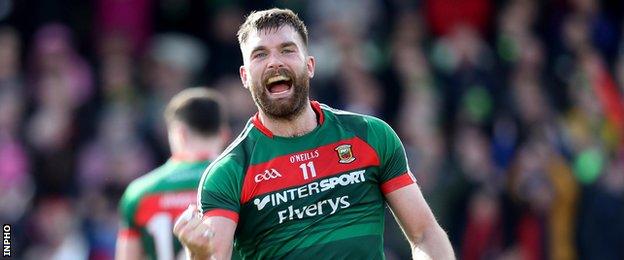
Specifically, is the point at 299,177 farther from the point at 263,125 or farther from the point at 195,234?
the point at 195,234

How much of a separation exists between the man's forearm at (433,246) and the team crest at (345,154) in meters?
0.47

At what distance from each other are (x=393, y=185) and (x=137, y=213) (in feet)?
8.62

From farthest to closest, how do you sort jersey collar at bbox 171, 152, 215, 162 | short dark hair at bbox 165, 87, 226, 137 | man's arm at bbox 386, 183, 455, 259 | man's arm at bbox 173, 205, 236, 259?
1. short dark hair at bbox 165, 87, 226, 137
2. jersey collar at bbox 171, 152, 215, 162
3. man's arm at bbox 386, 183, 455, 259
4. man's arm at bbox 173, 205, 236, 259

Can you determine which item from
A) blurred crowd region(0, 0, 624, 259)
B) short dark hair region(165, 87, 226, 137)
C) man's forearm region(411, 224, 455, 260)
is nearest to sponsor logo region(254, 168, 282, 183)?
man's forearm region(411, 224, 455, 260)

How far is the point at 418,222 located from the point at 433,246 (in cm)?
13

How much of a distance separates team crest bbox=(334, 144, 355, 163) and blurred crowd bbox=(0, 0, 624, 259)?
20.1 feet

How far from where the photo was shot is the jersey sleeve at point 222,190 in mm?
5867

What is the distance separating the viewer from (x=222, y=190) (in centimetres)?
590

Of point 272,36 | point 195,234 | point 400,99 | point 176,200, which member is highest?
point 272,36

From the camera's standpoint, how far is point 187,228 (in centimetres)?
536

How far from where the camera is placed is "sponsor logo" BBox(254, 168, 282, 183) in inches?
237

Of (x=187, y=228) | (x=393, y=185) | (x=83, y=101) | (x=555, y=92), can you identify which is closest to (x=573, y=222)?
(x=555, y=92)

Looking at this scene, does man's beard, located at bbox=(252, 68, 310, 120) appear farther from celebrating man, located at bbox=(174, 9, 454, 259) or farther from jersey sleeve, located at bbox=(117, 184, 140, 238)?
jersey sleeve, located at bbox=(117, 184, 140, 238)

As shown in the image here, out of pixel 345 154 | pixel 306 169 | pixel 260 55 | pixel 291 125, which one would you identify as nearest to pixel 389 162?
pixel 345 154
